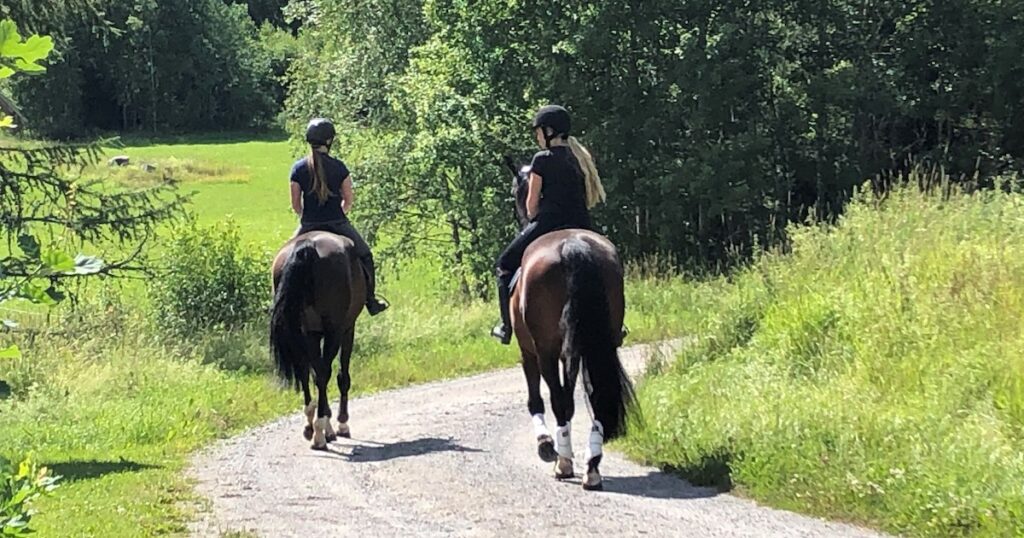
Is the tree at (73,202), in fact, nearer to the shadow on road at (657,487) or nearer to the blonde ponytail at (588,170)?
the blonde ponytail at (588,170)

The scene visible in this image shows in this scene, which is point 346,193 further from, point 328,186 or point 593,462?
point 593,462

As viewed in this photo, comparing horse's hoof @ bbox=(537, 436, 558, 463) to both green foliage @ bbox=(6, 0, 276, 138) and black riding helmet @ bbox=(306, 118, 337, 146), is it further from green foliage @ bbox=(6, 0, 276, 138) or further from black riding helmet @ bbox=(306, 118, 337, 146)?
green foliage @ bbox=(6, 0, 276, 138)

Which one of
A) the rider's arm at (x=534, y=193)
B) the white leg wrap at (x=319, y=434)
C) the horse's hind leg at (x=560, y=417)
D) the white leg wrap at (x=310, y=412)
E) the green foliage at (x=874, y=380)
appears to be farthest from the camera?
the white leg wrap at (x=310, y=412)

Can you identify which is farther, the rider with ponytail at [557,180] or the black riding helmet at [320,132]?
the black riding helmet at [320,132]

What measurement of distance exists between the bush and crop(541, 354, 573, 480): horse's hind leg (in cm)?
1161

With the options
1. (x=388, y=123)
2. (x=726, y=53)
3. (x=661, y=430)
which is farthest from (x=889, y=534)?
(x=388, y=123)

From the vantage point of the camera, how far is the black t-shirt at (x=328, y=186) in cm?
1123

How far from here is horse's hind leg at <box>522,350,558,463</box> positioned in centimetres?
930

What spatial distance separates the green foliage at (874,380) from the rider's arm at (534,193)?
2.05 meters

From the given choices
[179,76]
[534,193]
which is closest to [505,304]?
[534,193]

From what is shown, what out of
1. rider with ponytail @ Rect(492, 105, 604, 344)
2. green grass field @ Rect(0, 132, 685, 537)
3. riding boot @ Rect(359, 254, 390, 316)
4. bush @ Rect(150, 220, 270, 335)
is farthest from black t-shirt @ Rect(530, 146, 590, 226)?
bush @ Rect(150, 220, 270, 335)

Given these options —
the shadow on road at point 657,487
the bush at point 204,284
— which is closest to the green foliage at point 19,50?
the shadow on road at point 657,487

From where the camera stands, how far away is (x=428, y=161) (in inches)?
1005

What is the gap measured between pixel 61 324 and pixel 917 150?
17201mm
